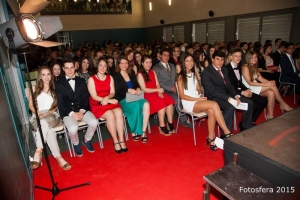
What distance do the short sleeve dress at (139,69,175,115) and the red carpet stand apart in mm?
549

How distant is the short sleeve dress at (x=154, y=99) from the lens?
3.80 m

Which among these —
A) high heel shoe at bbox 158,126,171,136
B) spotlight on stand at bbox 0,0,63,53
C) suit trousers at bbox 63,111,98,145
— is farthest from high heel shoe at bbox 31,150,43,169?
high heel shoe at bbox 158,126,171,136

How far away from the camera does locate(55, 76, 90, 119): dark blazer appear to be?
3.28 meters

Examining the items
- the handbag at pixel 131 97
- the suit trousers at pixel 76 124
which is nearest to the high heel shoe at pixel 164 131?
the handbag at pixel 131 97

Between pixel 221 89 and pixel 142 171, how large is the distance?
1.89m

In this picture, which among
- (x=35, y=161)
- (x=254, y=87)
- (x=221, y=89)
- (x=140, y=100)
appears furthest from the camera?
(x=254, y=87)

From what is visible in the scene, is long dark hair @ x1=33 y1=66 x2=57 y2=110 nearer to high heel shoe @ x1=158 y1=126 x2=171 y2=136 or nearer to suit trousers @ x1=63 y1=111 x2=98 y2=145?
suit trousers @ x1=63 y1=111 x2=98 y2=145

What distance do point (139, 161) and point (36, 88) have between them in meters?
1.87

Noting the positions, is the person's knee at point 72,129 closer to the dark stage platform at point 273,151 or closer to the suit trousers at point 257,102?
the dark stage platform at point 273,151

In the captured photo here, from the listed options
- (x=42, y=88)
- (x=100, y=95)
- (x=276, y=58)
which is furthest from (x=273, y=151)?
(x=276, y=58)

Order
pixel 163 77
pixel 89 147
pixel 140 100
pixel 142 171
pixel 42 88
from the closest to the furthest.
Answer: pixel 142 171, pixel 42 88, pixel 89 147, pixel 140 100, pixel 163 77

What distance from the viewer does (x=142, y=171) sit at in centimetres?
288

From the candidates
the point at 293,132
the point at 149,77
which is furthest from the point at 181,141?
the point at 293,132

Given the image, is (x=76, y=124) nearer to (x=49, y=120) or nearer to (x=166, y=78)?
(x=49, y=120)
